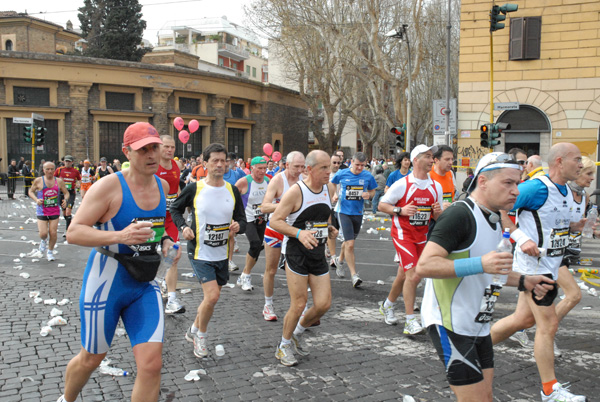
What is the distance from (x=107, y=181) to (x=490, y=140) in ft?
59.5

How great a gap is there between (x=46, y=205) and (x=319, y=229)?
721 cm

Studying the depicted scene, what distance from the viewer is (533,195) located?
458 cm

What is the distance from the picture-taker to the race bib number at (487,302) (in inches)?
121

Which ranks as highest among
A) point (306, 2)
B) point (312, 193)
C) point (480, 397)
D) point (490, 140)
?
point (306, 2)

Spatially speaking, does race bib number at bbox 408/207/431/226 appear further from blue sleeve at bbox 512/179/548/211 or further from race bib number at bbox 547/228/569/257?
race bib number at bbox 547/228/569/257

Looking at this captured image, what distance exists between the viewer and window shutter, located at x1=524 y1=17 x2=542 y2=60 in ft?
71.9

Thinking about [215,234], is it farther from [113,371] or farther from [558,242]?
[558,242]

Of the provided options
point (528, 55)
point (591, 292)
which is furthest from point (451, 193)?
point (528, 55)

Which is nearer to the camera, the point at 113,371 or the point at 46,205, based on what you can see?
the point at 113,371

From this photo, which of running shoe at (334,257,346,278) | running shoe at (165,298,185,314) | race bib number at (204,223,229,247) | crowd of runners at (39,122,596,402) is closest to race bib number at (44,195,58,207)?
crowd of runners at (39,122,596,402)

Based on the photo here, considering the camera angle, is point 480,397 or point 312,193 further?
point 312,193

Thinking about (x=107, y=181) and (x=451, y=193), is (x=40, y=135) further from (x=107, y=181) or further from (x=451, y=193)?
(x=107, y=181)

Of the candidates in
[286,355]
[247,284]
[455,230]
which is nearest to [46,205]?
[247,284]

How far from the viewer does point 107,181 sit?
3488mm
